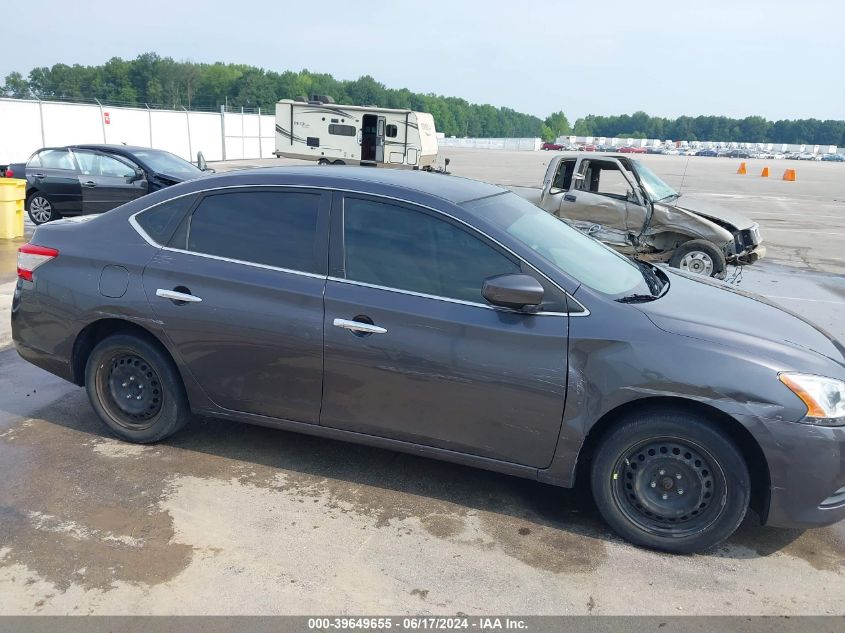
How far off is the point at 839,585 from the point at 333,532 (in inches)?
92.7

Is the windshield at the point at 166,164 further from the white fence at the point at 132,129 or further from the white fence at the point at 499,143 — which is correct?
the white fence at the point at 499,143

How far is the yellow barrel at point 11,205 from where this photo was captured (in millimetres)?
11500

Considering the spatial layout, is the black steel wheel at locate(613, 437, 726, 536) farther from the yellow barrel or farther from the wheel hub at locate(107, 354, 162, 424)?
the yellow barrel

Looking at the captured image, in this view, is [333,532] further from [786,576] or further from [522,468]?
[786,576]

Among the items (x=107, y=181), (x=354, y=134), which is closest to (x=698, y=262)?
(x=107, y=181)

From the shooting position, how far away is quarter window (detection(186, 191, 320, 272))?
3.95m

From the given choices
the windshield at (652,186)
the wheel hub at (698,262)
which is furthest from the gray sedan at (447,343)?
the windshield at (652,186)

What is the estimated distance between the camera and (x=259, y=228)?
407 cm

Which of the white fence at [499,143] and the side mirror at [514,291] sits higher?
the side mirror at [514,291]

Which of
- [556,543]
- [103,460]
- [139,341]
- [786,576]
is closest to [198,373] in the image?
[139,341]

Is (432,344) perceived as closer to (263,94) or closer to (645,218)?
(645,218)

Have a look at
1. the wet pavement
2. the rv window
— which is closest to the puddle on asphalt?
the wet pavement

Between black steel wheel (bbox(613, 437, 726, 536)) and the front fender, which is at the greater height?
the front fender

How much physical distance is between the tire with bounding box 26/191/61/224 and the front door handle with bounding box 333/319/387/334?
11.1 meters
